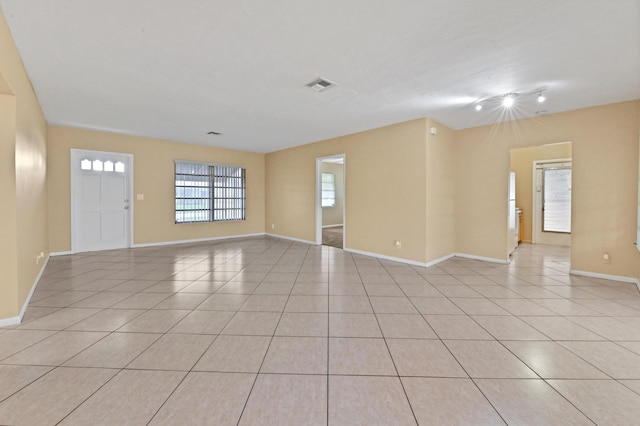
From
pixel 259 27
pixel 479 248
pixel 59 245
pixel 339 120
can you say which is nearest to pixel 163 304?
pixel 259 27

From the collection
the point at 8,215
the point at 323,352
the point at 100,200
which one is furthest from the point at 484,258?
the point at 100,200

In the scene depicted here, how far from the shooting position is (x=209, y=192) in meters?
7.19

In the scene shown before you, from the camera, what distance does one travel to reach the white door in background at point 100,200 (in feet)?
17.9

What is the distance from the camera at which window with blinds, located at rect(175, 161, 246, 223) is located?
264 inches

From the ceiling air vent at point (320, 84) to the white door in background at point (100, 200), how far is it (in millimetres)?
5044

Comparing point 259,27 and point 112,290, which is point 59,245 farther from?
point 259,27

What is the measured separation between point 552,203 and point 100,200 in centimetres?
1056

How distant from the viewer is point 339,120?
4.73 metres

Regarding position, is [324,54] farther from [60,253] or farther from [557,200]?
[557,200]

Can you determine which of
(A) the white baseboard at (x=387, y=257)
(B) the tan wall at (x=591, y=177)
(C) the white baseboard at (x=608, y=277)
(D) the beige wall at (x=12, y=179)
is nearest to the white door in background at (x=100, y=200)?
(D) the beige wall at (x=12, y=179)

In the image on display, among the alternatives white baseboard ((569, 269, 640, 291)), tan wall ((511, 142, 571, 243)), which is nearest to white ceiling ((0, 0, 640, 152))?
white baseboard ((569, 269, 640, 291))

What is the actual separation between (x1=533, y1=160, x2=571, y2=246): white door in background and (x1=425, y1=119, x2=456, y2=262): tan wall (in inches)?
124

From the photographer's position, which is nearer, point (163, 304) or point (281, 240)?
point (163, 304)

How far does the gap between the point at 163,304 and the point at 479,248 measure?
209 inches
